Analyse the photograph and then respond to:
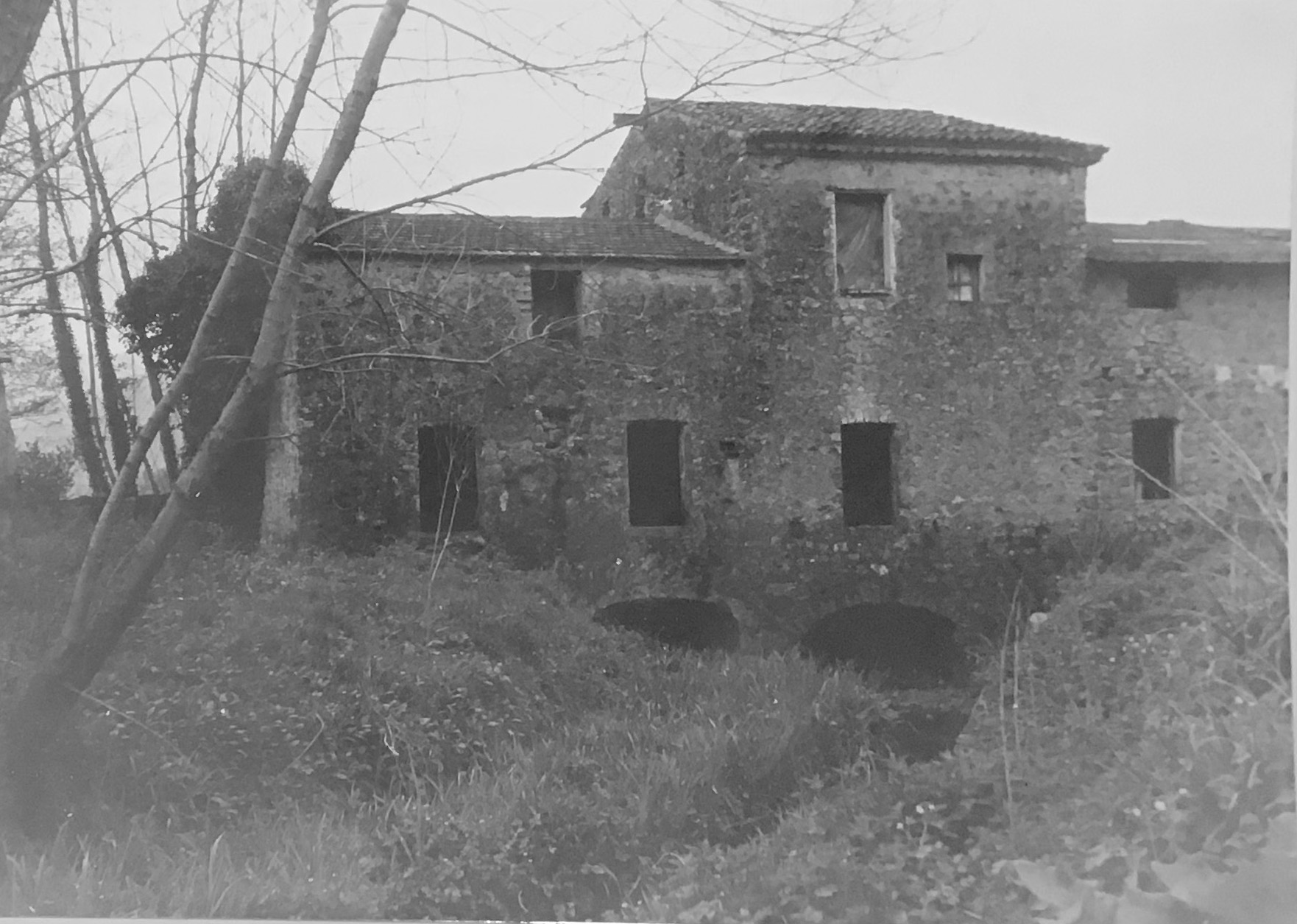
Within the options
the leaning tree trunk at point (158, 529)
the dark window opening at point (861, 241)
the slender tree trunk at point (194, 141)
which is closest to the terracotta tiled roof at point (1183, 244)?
the dark window opening at point (861, 241)

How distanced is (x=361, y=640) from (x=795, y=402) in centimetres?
164

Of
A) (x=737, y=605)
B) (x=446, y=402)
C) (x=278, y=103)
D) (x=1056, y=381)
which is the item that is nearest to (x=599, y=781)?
(x=737, y=605)

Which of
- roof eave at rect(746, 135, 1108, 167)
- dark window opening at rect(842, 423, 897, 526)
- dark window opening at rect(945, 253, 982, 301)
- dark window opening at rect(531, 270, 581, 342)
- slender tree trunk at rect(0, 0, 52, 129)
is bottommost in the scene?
dark window opening at rect(842, 423, 897, 526)

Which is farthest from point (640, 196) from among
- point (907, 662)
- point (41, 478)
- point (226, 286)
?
point (41, 478)

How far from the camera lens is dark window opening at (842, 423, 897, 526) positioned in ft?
11.6

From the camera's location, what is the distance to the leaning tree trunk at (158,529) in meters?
3.00

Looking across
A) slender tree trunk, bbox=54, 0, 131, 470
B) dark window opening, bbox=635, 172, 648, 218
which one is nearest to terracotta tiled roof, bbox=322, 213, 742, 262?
dark window opening, bbox=635, 172, 648, 218

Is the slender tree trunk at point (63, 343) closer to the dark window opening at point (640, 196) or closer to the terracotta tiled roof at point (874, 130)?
the terracotta tiled roof at point (874, 130)

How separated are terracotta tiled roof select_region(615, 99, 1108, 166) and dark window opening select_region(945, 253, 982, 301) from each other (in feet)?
1.26

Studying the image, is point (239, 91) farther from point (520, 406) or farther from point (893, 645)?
point (893, 645)

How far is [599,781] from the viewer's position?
3055 millimetres

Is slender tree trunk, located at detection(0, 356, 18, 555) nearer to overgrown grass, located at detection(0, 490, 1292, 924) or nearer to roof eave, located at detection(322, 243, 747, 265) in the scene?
overgrown grass, located at detection(0, 490, 1292, 924)

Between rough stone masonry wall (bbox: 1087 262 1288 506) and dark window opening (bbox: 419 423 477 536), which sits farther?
dark window opening (bbox: 419 423 477 536)

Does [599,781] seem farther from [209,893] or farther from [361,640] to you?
[209,893]
